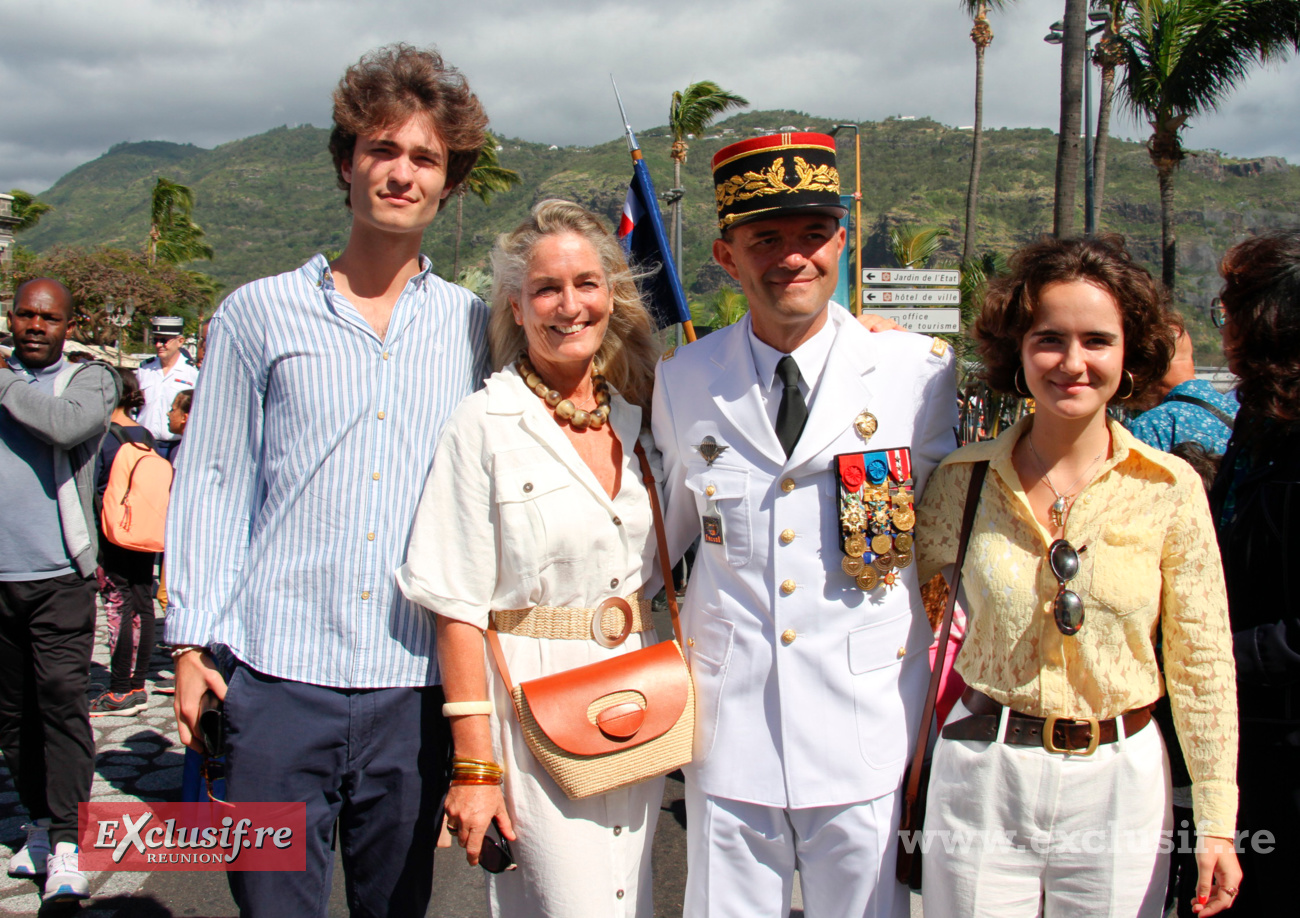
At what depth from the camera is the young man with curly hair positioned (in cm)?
197

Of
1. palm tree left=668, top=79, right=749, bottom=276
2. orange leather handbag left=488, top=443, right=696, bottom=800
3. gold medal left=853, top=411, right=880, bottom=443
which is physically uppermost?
palm tree left=668, top=79, right=749, bottom=276

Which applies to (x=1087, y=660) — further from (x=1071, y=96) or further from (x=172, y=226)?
(x=172, y=226)

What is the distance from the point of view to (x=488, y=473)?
81.0 inches

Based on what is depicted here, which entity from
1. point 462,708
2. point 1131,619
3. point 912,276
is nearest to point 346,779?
point 462,708

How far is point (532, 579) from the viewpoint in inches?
80.7

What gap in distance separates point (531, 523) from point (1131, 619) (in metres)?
1.30

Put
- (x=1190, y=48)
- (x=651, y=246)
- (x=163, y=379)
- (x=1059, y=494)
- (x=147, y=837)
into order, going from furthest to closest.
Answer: (x=1190, y=48) → (x=163, y=379) → (x=147, y=837) → (x=651, y=246) → (x=1059, y=494)

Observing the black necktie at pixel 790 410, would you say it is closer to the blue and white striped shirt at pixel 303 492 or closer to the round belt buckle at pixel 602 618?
the round belt buckle at pixel 602 618

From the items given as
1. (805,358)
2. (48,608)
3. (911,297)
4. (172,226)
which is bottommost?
(48,608)

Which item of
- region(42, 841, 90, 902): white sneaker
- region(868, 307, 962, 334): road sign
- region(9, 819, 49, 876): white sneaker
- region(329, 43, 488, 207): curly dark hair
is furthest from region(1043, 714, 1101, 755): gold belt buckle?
region(868, 307, 962, 334): road sign

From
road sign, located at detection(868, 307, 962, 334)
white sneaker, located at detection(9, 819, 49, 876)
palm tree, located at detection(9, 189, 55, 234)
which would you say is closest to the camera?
white sneaker, located at detection(9, 819, 49, 876)

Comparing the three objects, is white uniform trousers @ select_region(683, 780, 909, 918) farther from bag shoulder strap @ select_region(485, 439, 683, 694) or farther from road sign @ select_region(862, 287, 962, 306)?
road sign @ select_region(862, 287, 962, 306)

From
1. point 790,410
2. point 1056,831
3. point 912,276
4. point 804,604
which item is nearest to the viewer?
point 1056,831

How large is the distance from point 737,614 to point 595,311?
0.82 metres
